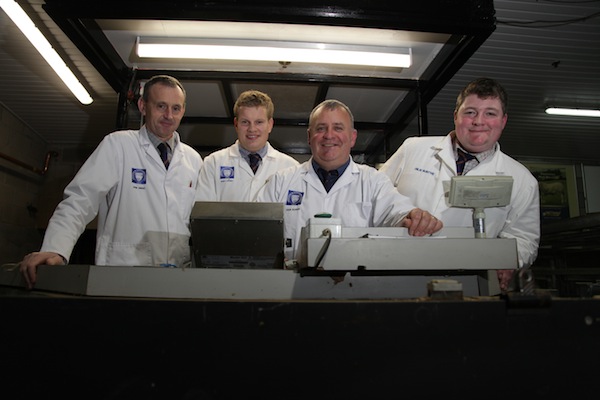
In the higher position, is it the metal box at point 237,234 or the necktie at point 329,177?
the necktie at point 329,177

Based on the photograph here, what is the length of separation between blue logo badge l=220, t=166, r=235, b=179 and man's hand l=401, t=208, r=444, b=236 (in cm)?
111

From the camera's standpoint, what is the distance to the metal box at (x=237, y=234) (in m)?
0.90

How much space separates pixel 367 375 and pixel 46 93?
4.19 meters

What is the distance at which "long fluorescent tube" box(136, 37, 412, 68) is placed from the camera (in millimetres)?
2451

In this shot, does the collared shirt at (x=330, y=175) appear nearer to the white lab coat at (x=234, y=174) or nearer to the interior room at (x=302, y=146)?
the white lab coat at (x=234, y=174)

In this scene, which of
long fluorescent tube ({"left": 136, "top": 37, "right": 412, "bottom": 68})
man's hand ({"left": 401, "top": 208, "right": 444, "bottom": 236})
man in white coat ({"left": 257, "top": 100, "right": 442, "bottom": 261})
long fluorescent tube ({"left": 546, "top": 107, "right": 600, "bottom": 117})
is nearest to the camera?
man's hand ({"left": 401, "top": 208, "right": 444, "bottom": 236})

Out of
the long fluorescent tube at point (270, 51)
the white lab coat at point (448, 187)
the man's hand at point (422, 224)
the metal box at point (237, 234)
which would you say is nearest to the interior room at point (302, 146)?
the long fluorescent tube at point (270, 51)

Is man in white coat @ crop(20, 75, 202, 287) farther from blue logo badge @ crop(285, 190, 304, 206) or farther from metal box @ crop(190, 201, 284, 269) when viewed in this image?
metal box @ crop(190, 201, 284, 269)

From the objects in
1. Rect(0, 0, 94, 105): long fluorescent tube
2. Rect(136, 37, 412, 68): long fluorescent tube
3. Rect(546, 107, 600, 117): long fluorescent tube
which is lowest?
Rect(136, 37, 412, 68): long fluorescent tube

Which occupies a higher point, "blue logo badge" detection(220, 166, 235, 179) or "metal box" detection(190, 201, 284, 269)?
"blue logo badge" detection(220, 166, 235, 179)

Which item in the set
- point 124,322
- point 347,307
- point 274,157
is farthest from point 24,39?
point 347,307

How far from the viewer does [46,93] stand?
3.79 m

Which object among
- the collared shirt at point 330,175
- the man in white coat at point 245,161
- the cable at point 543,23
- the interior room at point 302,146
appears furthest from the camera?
the cable at point 543,23

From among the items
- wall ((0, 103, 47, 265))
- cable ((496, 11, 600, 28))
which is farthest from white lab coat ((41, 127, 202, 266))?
wall ((0, 103, 47, 265))
